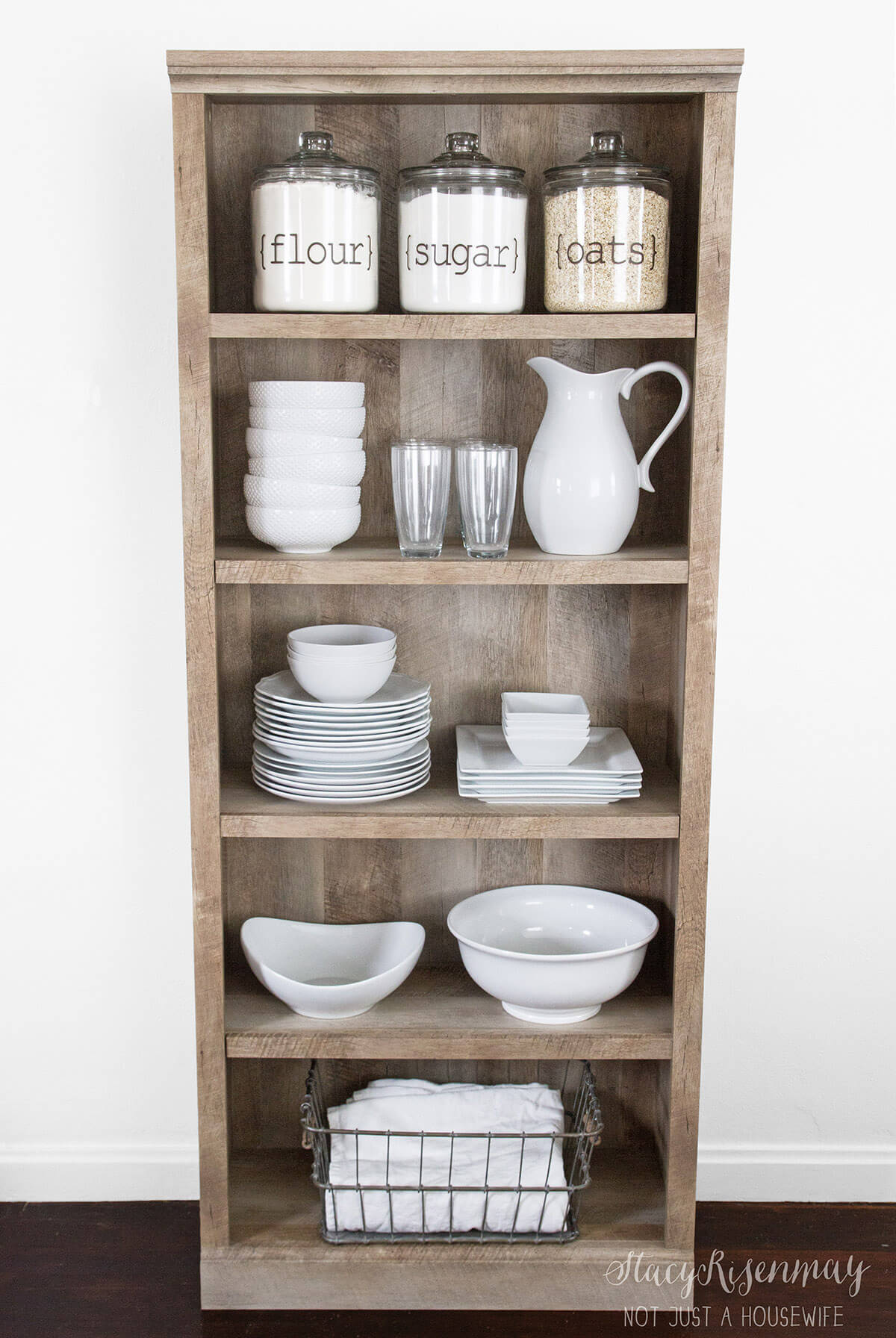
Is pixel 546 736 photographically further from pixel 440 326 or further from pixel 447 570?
pixel 440 326

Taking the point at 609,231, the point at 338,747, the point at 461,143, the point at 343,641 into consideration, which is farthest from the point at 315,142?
the point at 338,747

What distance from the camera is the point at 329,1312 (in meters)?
1.91

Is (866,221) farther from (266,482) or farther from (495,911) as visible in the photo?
(495,911)

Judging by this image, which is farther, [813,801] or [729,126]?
[813,801]

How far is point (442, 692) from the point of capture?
6.66 feet

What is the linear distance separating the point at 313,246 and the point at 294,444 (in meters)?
0.27

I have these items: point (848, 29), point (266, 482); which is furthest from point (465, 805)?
point (848, 29)

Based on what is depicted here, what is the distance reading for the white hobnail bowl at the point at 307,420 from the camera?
1.75 meters

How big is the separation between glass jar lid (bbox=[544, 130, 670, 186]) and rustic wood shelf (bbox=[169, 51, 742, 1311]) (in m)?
0.06

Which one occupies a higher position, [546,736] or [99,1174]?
[546,736]

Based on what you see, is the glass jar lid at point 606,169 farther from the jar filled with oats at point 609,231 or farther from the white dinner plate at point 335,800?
the white dinner plate at point 335,800

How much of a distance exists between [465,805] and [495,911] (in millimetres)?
303

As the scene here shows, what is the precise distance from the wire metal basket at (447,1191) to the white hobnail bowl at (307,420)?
1010 millimetres

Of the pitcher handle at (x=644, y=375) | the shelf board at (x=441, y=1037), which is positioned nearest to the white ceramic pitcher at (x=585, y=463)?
the pitcher handle at (x=644, y=375)
